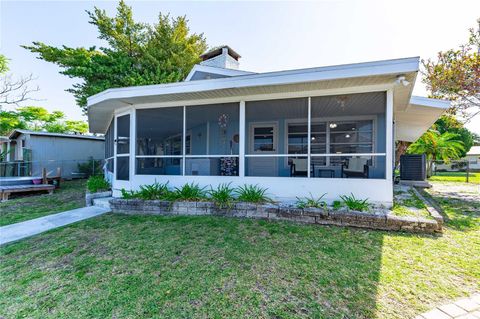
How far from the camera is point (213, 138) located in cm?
873

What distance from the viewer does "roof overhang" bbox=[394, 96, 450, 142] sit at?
5605mm

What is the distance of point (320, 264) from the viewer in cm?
279

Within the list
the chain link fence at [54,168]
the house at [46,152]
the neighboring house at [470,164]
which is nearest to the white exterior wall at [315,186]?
the chain link fence at [54,168]

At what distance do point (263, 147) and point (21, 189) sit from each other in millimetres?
9013

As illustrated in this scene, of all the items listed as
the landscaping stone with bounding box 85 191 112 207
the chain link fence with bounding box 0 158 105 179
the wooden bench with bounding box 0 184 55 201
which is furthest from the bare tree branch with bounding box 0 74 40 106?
the landscaping stone with bounding box 85 191 112 207

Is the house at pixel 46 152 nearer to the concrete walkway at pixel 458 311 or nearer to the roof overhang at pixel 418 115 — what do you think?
the concrete walkway at pixel 458 311

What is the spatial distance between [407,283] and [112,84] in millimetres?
15707

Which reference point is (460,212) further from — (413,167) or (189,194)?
(189,194)

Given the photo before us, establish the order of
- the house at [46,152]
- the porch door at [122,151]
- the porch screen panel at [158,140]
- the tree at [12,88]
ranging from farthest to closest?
1. the tree at [12,88]
2. the house at [46,152]
3. the porch screen panel at [158,140]
4. the porch door at [122,151]

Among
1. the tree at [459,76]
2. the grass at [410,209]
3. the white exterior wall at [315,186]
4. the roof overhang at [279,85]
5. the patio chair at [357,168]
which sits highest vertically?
the tree at [459,76]

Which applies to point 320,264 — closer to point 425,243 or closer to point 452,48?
point 425,243

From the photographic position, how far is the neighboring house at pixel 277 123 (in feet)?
15.3

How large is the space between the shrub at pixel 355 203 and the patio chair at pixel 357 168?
153 cm

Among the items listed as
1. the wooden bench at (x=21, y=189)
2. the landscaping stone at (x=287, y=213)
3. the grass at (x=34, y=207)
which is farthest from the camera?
the wooden bench at (x=21, y=189)
